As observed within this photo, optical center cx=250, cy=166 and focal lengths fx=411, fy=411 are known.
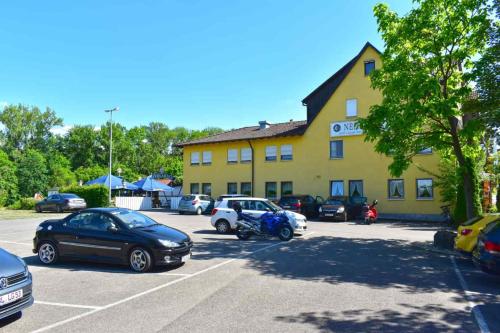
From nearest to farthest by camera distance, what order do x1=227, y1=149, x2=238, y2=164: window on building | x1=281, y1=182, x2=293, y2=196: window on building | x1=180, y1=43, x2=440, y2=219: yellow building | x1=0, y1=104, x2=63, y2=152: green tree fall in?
x1=180, y1=43, x2=440, y2=219: yellow building, x1=281, y1=182, x2=293, y2=196: window on building, x1=227, y1=149, x2=238, y2=164: window on building, x1=0, y1=104, x2=63, y2=152: green tree

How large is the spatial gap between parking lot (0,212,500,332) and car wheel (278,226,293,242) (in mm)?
2696

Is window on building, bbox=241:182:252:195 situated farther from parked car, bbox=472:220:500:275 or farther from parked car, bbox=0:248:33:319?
parked car, bbox=0:248:33:319

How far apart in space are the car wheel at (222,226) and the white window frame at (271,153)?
1722cm

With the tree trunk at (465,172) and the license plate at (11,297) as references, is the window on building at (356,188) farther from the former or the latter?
the license plate at (11,297)

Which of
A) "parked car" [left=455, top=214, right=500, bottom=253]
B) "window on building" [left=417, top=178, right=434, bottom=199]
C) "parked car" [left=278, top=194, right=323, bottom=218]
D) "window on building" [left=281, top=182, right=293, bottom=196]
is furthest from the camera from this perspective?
"window on building" [left=281, top=182, right=293, bottom=196]

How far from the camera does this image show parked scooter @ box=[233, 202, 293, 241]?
49.3 ft

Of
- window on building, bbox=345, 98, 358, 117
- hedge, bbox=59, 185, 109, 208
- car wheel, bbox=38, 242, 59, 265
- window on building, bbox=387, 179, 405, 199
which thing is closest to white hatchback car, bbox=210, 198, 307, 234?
car wheel, bbox=38, 242, 59, 265

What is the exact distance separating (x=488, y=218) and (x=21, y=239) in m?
16.0

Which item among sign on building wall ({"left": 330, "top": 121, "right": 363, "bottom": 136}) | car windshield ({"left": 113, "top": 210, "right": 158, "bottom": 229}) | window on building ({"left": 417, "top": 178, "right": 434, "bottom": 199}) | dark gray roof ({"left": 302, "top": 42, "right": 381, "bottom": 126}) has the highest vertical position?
dark gray roof ({"left": 302, "top": 42, "right": 381, "bottom": 126})

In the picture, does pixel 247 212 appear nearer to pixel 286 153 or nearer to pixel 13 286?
pixel 13 286

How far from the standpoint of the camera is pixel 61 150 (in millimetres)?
82500

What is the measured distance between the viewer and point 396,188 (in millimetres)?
28844

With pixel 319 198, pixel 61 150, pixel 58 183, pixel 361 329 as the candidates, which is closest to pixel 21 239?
pixel 361 329

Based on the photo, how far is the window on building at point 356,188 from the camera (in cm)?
3005
